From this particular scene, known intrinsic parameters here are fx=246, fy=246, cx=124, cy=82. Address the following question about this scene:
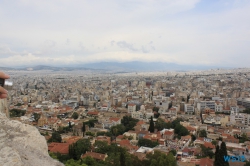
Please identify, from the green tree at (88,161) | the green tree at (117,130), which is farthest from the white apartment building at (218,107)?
the green tree at (88,161)

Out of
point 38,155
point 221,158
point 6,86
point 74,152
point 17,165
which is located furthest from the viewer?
point 74,152

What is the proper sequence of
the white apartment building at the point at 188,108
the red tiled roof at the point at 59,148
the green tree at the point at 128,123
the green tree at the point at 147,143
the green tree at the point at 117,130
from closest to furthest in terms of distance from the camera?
the red tiled roof at the point at 59,148 → the green tree at the point at 147,143 → the green tree at the point at 117,130 → the green tree at the point at 128,123 → the white apartment building at the point at 188,108

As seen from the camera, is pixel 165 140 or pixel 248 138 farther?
pixel 248 138

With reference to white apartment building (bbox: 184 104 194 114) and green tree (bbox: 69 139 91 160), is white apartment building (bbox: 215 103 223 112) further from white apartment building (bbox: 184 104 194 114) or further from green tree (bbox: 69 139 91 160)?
green tree (bbox: 69 139 91 160)

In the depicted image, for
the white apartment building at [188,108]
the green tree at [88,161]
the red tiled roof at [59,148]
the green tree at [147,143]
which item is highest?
the green tree at [88,161]

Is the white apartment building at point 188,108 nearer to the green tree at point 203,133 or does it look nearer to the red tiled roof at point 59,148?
the green tree at point 203,133

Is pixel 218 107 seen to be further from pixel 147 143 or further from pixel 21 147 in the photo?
pixel 21 147

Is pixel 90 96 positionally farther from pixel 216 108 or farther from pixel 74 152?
pixel 74 152

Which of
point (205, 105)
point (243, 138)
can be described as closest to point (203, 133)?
point (243, 138)

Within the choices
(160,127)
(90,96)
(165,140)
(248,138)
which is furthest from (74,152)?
(90,96)
